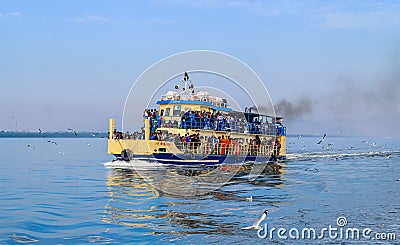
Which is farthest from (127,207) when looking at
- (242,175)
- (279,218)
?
(242,175)

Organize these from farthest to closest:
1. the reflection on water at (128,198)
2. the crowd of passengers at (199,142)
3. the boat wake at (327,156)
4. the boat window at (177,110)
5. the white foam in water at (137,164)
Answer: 1. the boat wake at (327,156)
2. the boat window at (177,110)
3. the crowd of passengers at (199,142)
4. the white foam in water at (137,164)
5. the reflection on water at (128,198)

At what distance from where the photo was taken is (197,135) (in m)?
43.0

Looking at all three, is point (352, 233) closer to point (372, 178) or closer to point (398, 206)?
point (398, 206)

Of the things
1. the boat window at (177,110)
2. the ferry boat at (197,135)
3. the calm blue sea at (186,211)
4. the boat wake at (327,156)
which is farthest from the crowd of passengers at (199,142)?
the boat wake at (327,156)

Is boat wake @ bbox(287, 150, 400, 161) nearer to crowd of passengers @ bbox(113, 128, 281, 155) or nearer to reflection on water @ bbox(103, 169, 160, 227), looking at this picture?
crowd of passengers @ bbox(113, 128, 281, 155)

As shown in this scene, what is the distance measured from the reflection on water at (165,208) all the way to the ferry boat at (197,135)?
7787 millimetres

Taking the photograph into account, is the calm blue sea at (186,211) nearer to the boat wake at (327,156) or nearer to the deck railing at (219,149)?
the deck railing at (219,149)

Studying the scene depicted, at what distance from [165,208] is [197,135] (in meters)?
21.2

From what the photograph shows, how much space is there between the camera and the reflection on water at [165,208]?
1816 centimetres

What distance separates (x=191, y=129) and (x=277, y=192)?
54.7 ft

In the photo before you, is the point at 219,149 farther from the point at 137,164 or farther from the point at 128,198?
the point at 128,198

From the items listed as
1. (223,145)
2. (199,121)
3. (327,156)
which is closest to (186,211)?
(199,121)

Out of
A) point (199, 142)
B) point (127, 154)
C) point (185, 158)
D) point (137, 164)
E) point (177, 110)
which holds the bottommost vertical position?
point (137, 164)

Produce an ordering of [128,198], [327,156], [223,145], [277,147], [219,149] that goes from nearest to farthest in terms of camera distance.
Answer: [128,198]
[219,149]
[223,145]
[277,147]
[327,156]
